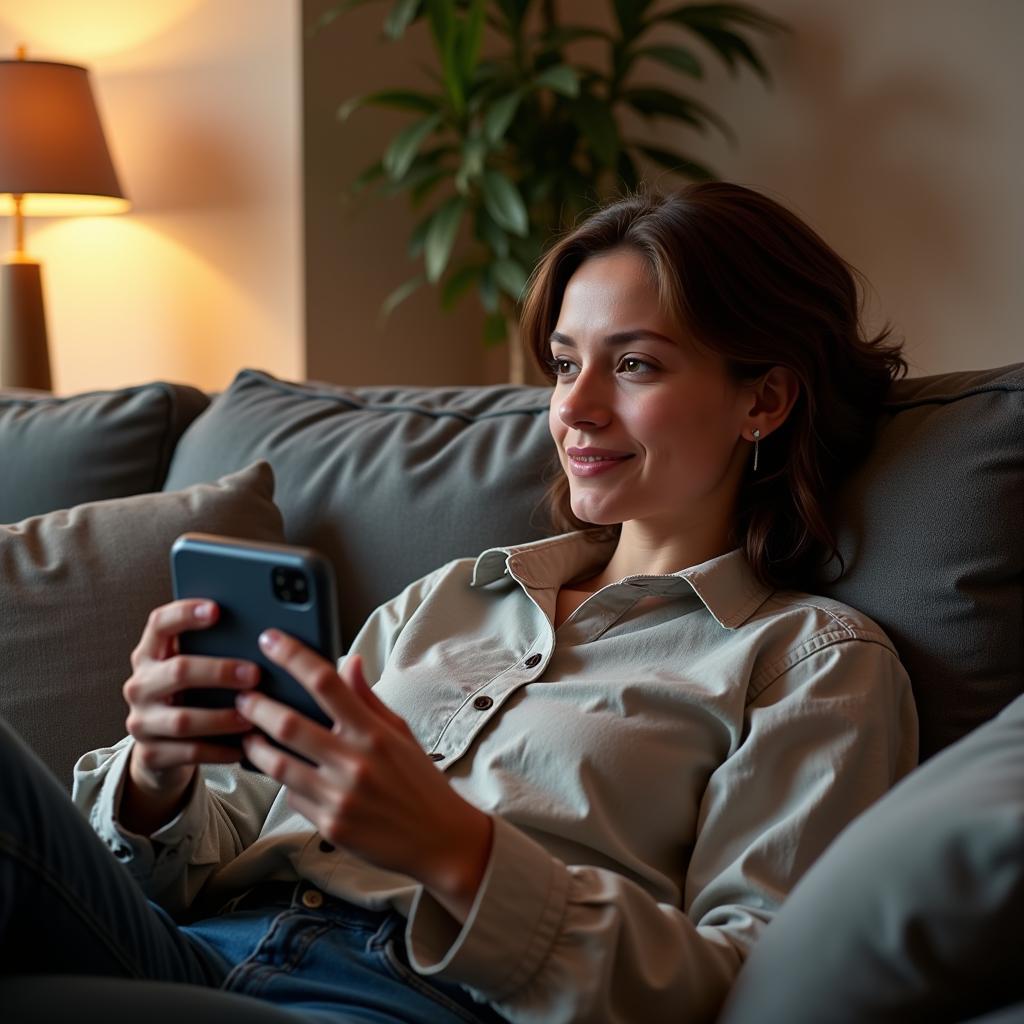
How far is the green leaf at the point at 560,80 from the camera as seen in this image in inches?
102

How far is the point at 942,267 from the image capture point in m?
3.01

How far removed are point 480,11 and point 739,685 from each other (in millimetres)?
2002

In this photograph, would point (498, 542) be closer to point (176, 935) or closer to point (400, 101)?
point (176, 935)

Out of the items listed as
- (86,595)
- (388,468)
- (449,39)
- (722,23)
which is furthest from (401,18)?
(86,595)

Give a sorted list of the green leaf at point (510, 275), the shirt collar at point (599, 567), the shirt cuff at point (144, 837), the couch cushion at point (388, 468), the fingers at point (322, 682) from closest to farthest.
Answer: the fingers at point (322, 682) < the shirt cuff at point (144, 837) < the shirt collar at point (599, 567) < the couch cushion at point (388, 468) < the green leaf at point (510, 275)

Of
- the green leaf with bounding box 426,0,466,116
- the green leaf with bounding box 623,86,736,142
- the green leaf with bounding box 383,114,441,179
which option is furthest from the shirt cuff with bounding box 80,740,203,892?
the green leaf with bounding box 623,86,736,142

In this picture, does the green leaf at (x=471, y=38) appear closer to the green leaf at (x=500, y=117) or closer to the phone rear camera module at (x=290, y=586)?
the green leaf at (x=500, y=117)

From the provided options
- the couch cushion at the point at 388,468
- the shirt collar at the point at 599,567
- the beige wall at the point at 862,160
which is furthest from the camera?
the beige wall at the point at 862,160

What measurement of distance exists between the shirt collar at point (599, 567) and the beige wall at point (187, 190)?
1752mm

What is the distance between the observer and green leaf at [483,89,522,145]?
8.70ft

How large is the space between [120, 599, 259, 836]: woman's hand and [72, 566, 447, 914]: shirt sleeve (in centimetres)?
9

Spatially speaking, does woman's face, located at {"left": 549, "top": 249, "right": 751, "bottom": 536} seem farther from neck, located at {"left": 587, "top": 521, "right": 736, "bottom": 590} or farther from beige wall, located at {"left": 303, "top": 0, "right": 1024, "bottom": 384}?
beige wall, located at {"left": 303, "top": 0, "right": 1024, "bottom": 384}

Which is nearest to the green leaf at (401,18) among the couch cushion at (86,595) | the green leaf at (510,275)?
the green leaf at (510,275)

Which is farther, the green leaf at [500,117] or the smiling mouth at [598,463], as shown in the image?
the green leaf at [500,117]
